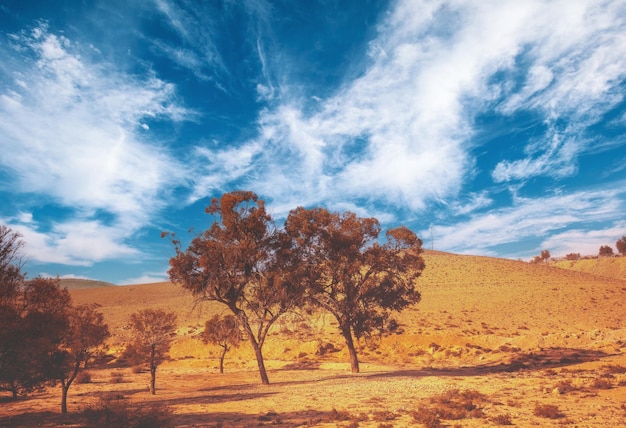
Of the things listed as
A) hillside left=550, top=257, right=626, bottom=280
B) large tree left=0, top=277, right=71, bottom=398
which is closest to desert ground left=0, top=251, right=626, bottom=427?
large tree left=0, top=277, right=71, bottom=398

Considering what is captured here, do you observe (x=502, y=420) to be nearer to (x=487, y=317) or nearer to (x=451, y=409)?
(x=451, y=409)

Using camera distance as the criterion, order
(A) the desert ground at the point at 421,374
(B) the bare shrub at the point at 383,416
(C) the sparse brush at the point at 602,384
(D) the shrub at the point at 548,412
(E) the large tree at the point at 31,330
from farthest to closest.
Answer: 1. (C) the sparse brush at the point at 602,384
2. (A) the desert ground at the point at 421,374
3. (E) the large tree at the point at 31,330
4. (B) the bare shrub at the point at 383,416
5. (D) the shrub at the point at 548,412

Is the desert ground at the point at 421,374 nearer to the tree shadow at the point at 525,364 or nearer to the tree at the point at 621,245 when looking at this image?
the tree shadow at the point at 525,364

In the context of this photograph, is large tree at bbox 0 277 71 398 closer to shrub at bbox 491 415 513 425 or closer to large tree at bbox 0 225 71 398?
large tree at bbox 0 225 71 398

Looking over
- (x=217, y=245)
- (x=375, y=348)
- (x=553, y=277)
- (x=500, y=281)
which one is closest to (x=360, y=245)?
(x=217, y=245)

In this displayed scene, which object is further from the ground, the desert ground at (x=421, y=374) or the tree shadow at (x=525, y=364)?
the desert ground at (x=421, y=374)

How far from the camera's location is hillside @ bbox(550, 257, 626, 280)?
11219cm

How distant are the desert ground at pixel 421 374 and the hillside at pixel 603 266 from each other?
55.3m

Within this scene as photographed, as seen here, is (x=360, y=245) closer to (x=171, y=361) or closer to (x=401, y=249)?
(x=401, y=249)

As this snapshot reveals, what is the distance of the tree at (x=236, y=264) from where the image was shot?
2414 centimetres

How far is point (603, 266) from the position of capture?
118m

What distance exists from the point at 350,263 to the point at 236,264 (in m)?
8.17

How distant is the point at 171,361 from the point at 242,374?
45.1 feet

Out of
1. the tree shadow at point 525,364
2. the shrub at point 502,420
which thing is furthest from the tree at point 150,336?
the shrub at point 502,420
